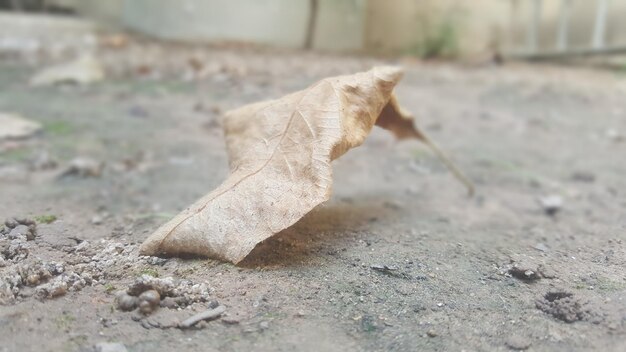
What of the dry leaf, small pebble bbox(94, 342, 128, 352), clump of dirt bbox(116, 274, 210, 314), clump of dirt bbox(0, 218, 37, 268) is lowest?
small pebble bbox(94, 342, 128, 352)

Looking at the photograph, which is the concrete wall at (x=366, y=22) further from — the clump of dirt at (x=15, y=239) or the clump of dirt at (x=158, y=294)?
the clump of dirt at (x=158, y=294)

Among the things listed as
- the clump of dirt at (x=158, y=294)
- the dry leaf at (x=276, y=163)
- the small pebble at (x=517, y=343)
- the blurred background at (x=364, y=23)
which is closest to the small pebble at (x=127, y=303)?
the clump of dirt at (x=158, y=294)

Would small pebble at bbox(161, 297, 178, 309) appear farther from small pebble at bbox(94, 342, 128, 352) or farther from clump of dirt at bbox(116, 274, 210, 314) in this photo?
small pebble at bbox(94, 342, 128, 352)

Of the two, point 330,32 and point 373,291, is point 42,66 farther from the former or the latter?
point 373,291

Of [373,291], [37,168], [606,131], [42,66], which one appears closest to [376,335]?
[373,291]

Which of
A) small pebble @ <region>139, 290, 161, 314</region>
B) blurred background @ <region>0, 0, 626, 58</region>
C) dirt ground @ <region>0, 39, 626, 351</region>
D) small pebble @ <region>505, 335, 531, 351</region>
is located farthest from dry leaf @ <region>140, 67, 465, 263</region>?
blurred background @ <region>0, 0, 626, 58</region>

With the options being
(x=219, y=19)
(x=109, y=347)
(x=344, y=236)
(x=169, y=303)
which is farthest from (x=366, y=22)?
(x=109, y=347)

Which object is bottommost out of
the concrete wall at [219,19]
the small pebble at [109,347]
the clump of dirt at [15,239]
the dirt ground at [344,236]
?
the dirt ground at [344,236]
